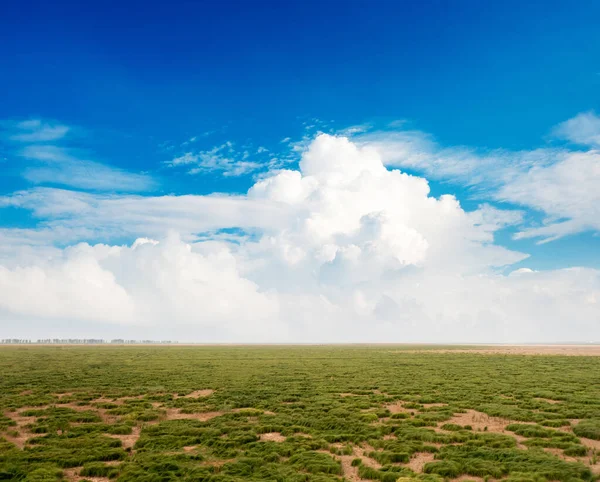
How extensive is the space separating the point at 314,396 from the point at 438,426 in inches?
481

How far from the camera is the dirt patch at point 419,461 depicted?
55.9 feet

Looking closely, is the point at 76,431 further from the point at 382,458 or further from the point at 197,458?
the point at 382,458

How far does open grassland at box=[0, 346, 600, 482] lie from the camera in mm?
16609

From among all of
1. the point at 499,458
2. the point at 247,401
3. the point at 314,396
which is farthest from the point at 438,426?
the point at 247,401

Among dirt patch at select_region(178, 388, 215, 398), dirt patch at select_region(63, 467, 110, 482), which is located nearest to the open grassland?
dirt patch at select_region(63, 467, 110, 482)

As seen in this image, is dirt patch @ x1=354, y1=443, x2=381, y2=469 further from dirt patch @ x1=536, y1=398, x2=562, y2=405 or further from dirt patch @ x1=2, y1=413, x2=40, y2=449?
dirt patch @ x1=536, y1=398, x2=562, y2=405

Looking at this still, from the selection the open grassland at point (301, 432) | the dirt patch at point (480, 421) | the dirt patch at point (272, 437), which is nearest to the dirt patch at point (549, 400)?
the open grassland at point (301, 432)

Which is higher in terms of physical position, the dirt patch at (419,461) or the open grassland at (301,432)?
the open grassland at (301,432)

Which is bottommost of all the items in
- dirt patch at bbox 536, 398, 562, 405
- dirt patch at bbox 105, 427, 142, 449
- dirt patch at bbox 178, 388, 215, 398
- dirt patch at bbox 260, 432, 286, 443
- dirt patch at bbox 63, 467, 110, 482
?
dirt patch at bbox 63, 467, 110, 482

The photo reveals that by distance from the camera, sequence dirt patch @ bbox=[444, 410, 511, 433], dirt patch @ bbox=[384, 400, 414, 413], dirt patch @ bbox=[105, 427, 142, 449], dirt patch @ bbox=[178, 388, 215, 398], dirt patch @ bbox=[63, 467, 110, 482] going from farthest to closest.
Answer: dirt patch @ bbox=[178, 388, 215, 398]
dirt patch @ bbox=[384, 400, 414, 413]
dirt patch @ bbox=[444, 410, 511, 433]
dirt patch @ bbox=[105, 427, 142, 449]
dirt patch @ bbox=[63, 467, 110, 482]

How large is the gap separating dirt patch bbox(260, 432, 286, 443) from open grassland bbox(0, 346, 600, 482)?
0.11m

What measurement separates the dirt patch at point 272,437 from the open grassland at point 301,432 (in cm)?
11

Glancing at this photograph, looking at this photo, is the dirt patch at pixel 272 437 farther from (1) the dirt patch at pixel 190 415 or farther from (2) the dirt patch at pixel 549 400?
(2) the dirt patch at pixel 549 400

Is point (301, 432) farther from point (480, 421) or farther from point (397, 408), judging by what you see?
point (480, 421)
